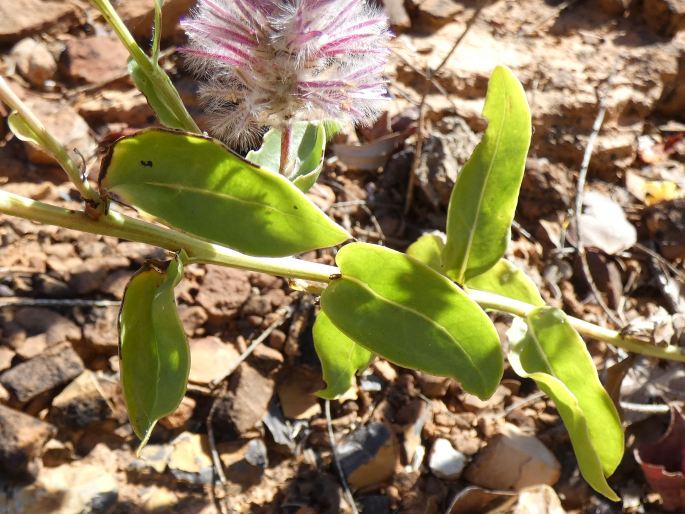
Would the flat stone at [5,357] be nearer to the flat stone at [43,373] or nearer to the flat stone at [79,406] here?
the flat stone at [43,373]

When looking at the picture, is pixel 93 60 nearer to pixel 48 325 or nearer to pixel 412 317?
pixel 48 325

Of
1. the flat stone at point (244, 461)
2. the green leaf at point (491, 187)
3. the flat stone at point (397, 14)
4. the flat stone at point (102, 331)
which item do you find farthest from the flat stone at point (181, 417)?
the flat stone at point (397, 14)

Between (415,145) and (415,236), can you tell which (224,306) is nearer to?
(415,236)

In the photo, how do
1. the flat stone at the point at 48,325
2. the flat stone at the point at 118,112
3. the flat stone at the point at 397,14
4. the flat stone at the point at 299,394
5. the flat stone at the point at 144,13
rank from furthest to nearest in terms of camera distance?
the flat stone at the point at 397,14 → the flat stone at the point at 144,13 → the flat stone at the point at 118,112 → the flat stone at the point at 299,394 → the flat stone at the point at 48,325

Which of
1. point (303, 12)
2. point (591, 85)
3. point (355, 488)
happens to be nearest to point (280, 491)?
point (355, 488)

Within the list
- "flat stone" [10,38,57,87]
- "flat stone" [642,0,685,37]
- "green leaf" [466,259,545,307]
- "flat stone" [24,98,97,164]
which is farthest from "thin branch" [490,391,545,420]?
"flat stone" [10,38,57,87]

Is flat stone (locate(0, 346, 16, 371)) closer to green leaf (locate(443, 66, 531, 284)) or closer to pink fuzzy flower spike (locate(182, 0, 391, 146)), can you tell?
pink fuzzy flower spike (locate(182, 0, 391, 146))

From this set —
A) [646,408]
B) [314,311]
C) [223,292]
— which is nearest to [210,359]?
[223,292]
